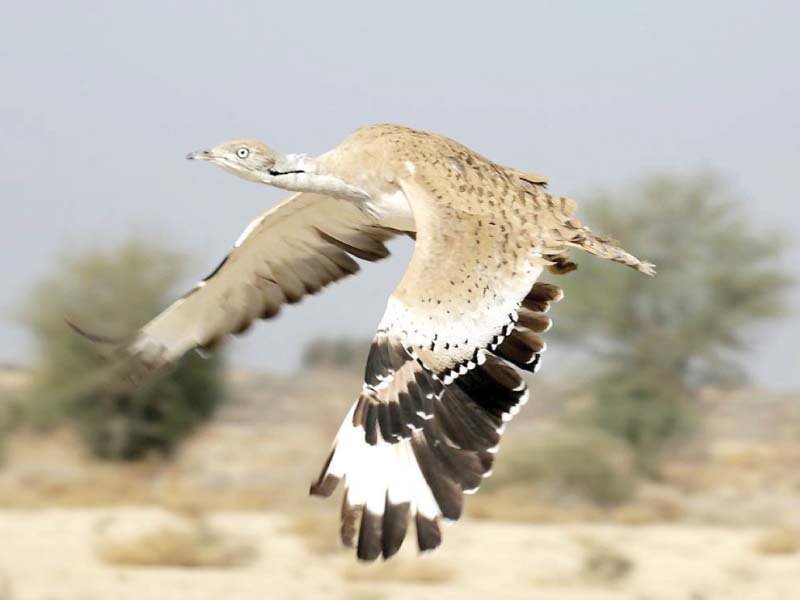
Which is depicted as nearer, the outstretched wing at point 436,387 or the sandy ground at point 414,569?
the outstretched wing at point 436,387

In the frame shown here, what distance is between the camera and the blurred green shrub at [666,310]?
75.7ft

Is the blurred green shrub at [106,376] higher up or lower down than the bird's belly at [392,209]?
higher up

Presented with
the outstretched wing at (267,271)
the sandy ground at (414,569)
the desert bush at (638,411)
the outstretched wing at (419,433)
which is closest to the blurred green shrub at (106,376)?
the sandy ground at (414,569)

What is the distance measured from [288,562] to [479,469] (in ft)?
33.7

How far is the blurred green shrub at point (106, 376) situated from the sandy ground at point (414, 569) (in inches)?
212

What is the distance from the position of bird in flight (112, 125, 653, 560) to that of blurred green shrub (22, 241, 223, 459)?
16420mm

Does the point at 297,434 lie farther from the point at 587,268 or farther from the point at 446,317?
the point at 446,317

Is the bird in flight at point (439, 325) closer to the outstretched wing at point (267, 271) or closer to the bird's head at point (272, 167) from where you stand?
the bird's head at point (272, 167)

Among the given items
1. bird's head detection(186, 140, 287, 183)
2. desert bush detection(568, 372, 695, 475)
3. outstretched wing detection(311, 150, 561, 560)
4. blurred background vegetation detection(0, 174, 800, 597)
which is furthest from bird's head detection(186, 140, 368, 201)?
desert bush detection(568, 372, 695, 475)

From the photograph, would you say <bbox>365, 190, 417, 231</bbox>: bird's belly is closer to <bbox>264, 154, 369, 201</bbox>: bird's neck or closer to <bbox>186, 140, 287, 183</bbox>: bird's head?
<bbox>264, 154, 369, 201</bbox>: bird's neck

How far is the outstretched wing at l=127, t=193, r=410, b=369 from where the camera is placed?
5.34 metres

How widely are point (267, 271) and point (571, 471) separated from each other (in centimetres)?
1516

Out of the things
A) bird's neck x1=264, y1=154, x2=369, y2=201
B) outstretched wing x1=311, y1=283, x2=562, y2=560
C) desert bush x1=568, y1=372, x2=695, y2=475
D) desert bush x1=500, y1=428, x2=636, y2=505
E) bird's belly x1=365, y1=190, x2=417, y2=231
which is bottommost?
outstretched wing x1=311, y1=283, x2=562, y2=560

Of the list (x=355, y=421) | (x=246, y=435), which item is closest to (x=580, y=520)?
(x=355, y=421)
